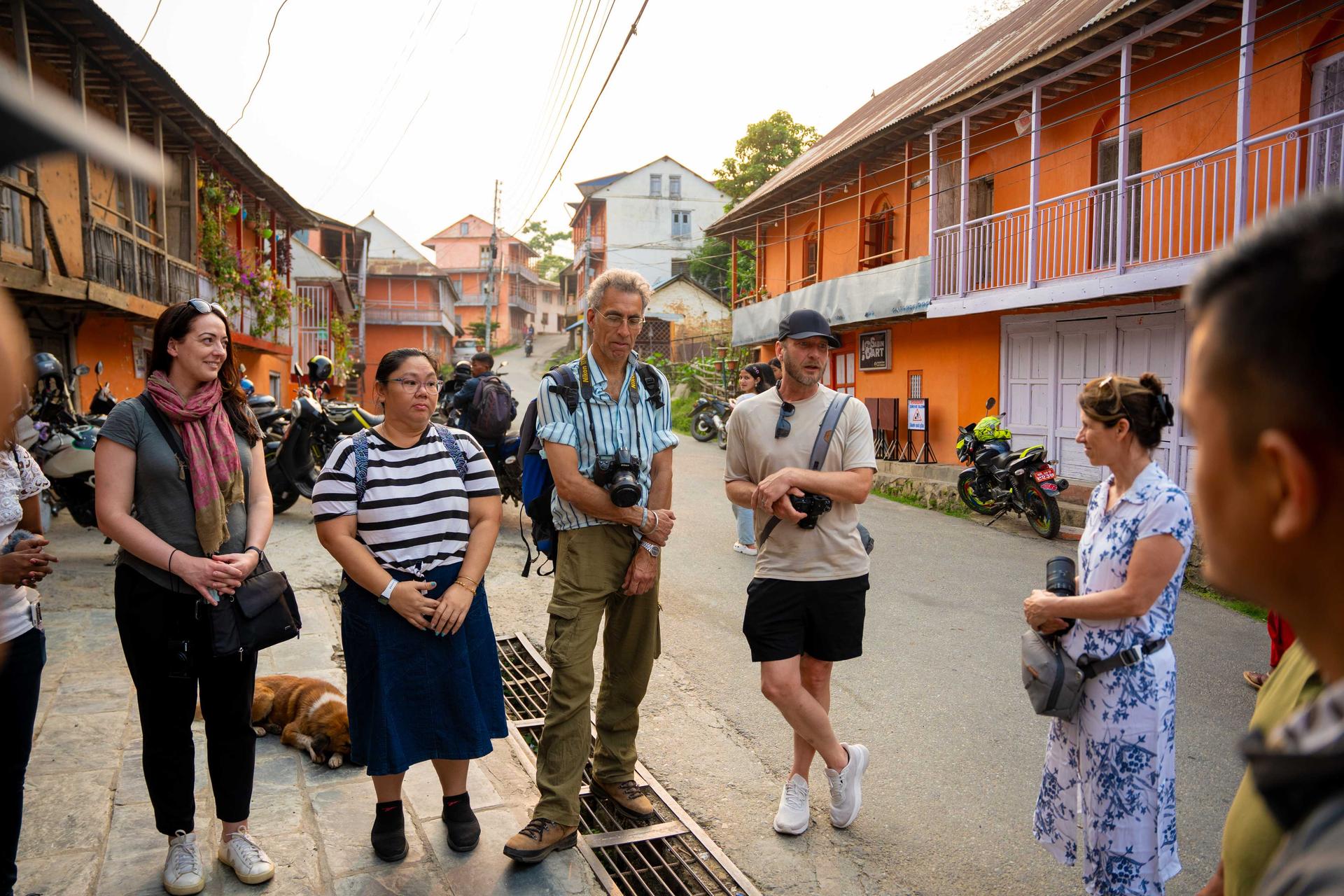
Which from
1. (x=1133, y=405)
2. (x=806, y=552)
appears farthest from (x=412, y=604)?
(x=1133, y=405)

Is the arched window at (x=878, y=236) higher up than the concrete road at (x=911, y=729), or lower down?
higher up

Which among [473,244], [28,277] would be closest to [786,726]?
[28,277]

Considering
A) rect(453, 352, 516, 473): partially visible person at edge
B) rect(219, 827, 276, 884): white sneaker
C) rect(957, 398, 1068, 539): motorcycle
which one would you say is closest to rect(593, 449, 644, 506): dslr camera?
rect(219, 827, 276, 884): white sneaker

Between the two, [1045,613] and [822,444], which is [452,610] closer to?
[822,444]

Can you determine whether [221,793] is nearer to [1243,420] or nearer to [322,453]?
[1243,420]

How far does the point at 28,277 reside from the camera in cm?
876

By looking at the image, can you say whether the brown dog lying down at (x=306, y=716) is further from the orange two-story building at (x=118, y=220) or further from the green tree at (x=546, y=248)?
the green tree at (x=546, y=248)

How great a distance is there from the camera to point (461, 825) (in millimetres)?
3346

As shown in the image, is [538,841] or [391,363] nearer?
[538,841]

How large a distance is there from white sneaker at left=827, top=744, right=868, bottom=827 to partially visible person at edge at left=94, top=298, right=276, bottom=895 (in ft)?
6.97

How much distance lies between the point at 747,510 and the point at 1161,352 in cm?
655

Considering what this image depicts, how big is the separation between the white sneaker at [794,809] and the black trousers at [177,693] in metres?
2.03

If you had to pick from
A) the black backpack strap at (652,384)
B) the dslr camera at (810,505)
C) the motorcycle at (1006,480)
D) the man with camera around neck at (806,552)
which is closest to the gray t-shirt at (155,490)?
the black backpack strap at (652,384)

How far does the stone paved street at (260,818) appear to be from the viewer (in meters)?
3.09
